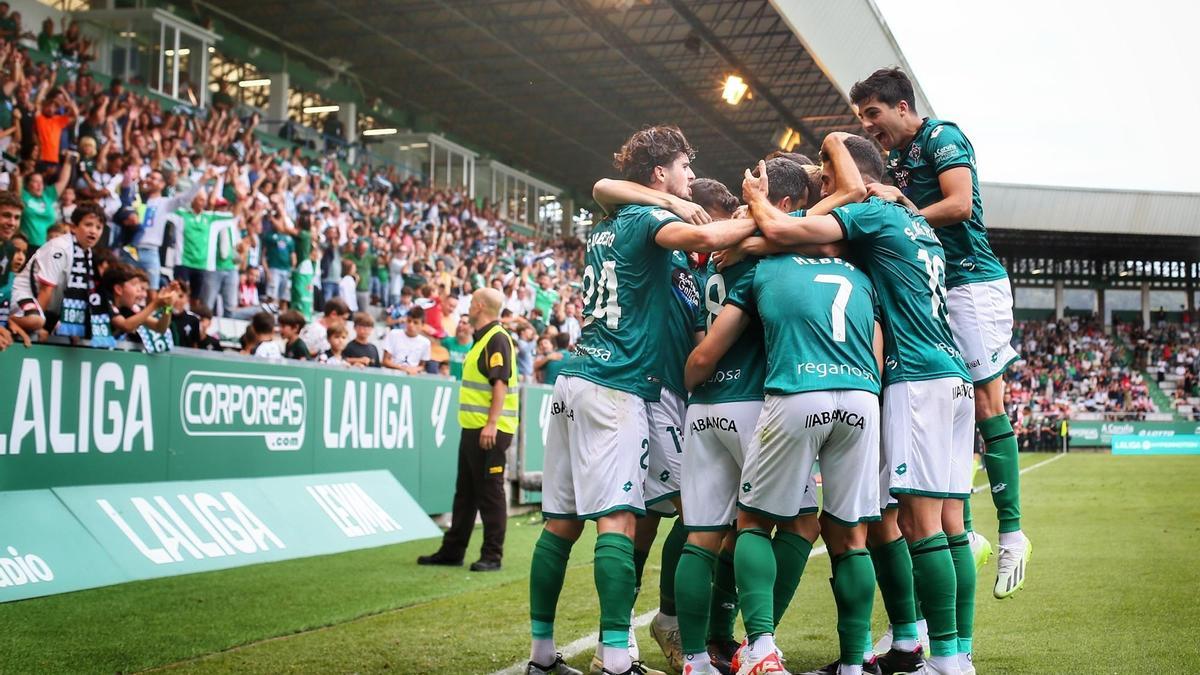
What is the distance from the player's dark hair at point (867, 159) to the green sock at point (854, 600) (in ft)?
5.34

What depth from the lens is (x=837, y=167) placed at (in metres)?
4.83

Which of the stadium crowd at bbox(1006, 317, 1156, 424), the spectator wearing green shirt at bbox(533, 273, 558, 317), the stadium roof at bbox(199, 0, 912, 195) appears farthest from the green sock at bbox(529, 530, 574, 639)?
the stadium crowd at bbox(1006, 317, 1156, 424)

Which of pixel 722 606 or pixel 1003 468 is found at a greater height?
pixel 1003 468

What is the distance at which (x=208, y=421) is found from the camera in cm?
950

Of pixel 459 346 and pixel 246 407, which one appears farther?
pixel 459 346

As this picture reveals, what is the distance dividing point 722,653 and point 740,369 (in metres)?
1.37

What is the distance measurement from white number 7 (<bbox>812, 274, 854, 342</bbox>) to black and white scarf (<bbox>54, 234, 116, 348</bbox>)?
590 cm

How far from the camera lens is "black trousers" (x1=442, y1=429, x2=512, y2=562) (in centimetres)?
932

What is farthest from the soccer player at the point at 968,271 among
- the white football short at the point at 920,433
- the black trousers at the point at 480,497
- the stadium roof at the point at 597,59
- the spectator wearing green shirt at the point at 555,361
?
the stadium roof at the point at 597,59

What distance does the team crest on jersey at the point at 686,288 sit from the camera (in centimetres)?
516

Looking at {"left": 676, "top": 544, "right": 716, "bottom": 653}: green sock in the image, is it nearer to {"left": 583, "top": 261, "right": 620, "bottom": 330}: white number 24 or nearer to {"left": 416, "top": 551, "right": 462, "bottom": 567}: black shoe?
{"left": 583, "top": 261, "right": 620, "bottom": 330}: white number 24

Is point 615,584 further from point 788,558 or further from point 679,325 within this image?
point 679,325

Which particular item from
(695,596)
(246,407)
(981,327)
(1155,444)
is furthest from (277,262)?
(1155,444)

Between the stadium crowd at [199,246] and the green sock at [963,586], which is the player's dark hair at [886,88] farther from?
the stadium crowd at [199,246]
